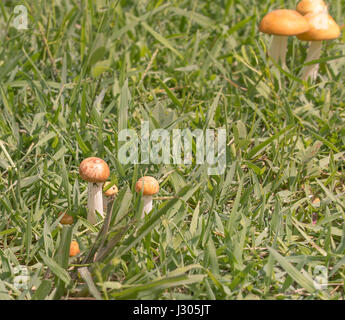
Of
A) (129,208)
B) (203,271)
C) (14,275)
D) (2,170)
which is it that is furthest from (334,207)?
(2,170)

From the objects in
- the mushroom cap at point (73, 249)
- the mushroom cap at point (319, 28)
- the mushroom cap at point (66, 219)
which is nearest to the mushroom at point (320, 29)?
the mushroom cap at point (319, 28)

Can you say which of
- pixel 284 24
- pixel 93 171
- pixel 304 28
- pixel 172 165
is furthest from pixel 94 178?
pixel 304 28

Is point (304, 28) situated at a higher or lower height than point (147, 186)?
higher

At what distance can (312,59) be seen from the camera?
324 centimetres

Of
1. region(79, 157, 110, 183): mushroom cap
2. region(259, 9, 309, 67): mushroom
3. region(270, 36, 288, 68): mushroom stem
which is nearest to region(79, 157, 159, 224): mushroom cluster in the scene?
region(79, 157, 110, 183): mushroom cap

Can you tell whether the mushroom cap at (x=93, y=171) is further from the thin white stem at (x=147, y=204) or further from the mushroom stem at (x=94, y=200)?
the thin white stem at (x=147, y=204)

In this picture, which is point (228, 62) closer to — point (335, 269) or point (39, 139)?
point (39, 139)

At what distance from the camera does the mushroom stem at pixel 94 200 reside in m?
2.20

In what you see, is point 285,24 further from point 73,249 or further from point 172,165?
point 73,249

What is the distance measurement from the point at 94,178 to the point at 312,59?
5.84ft

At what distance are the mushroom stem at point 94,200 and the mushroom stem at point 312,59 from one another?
1.66 metres

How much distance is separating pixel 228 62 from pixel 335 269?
5.80 feet

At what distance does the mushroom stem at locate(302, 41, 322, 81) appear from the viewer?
3209 millimetres

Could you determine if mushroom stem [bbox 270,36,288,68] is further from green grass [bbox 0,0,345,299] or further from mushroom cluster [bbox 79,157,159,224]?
mushroom cluster [bbox 79,157,159,224]
